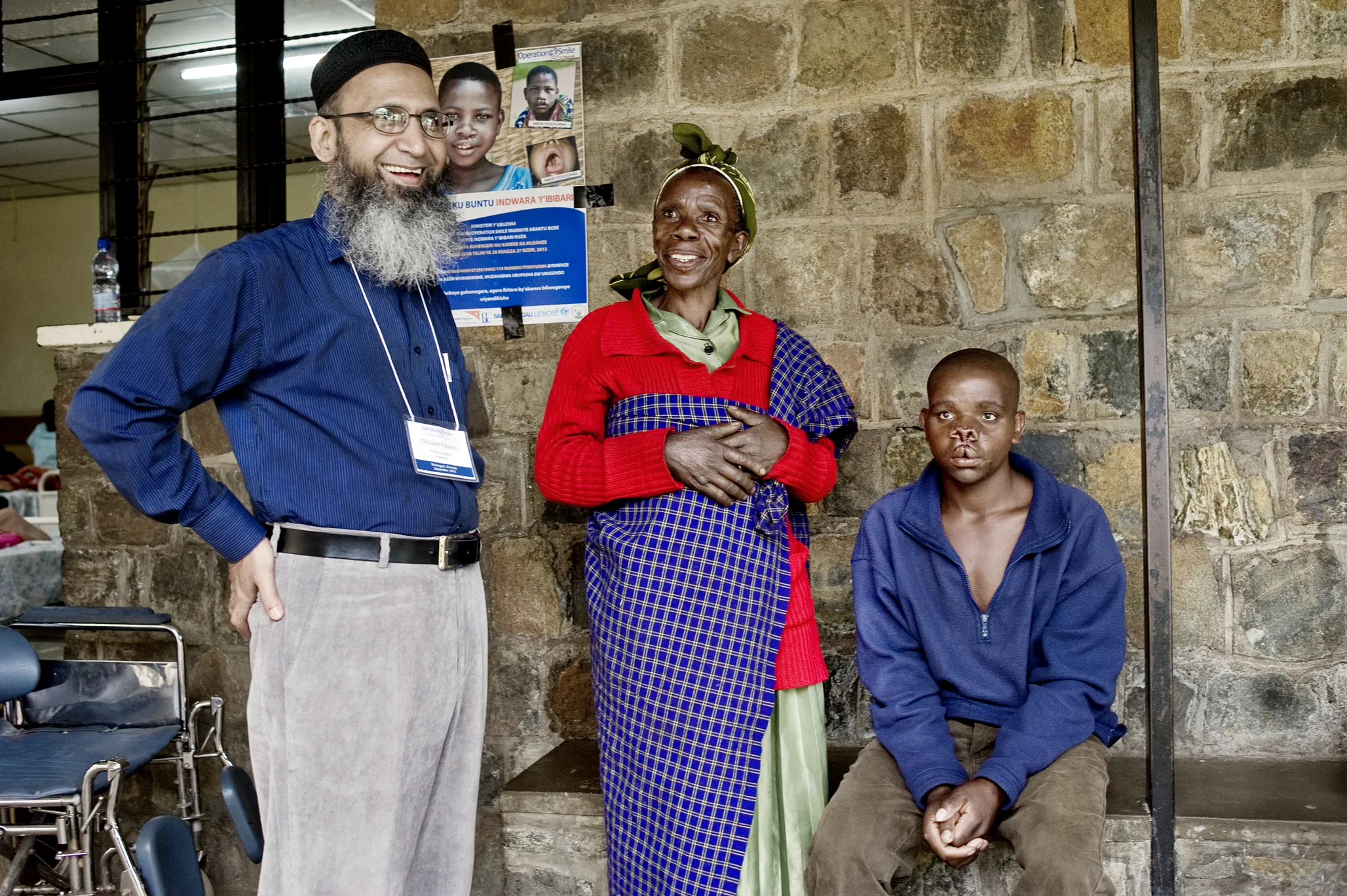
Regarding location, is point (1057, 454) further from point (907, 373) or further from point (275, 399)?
point (275, 399)

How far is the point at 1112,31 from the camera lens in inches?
120

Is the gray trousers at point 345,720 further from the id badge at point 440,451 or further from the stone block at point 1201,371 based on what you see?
the stone block at point 1201,371

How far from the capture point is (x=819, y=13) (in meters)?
3.23

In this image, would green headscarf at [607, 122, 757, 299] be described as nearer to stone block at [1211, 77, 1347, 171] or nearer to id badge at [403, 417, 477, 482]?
id badge at [403, 417, 477, 482]

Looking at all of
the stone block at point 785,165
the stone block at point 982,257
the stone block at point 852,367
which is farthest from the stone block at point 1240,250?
the stone block at point 785,165

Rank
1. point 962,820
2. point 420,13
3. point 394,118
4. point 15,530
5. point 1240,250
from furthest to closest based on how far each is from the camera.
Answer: point 15,530 < point 420,13 < point 1240,250 < point 962,820 < point 394,118

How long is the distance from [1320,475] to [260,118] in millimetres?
3524

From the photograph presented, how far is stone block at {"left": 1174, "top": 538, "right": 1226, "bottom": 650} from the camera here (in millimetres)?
3021

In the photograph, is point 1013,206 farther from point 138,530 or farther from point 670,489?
point 138,530

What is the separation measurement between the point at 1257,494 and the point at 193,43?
7.07m

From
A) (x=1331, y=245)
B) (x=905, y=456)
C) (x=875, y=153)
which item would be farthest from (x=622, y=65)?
(x=1331, y=245)

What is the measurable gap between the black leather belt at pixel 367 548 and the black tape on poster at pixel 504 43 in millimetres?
1992

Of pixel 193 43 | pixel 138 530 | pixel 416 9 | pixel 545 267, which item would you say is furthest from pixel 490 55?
pixel 193 43

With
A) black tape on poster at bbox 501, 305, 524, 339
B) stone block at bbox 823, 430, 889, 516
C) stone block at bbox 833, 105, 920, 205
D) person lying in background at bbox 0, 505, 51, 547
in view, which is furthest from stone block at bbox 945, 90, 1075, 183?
person lying in background at bbox 0, 505, 51, 547
